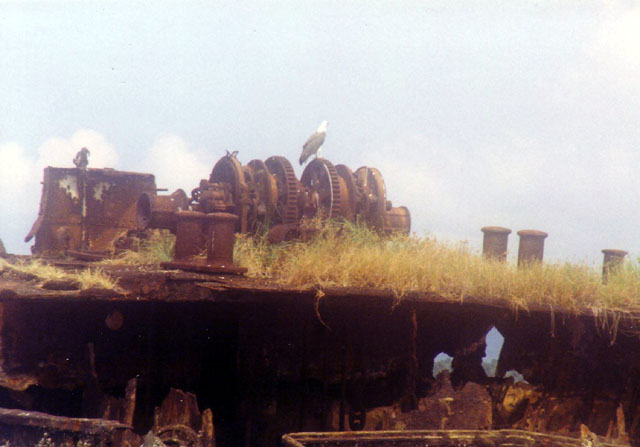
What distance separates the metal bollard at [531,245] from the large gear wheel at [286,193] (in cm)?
320

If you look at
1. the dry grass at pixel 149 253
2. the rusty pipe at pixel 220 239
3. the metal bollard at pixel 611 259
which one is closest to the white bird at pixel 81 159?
the dry grass at pixel 149 253

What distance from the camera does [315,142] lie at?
966cm

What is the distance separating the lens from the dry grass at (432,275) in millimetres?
5570

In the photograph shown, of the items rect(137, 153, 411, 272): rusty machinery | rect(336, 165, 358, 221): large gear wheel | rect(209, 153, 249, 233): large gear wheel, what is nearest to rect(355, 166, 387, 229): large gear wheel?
rect(137, 153, 411, 272): rusty machinery

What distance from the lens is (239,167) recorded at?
782 cm

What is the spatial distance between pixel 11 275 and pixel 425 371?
14.1 ft


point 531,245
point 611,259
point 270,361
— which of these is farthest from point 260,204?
point 611,259

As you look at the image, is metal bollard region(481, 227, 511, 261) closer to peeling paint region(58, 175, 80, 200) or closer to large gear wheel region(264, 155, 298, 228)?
large gear wheel region(264, 155, 298, 228)

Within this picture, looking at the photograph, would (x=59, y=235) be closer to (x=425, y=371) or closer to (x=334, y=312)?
(x=334, y=312)

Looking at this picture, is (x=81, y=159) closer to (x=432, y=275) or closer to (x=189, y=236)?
(x=189, y=236)

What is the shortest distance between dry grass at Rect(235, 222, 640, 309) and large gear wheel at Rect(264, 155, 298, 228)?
0.94m

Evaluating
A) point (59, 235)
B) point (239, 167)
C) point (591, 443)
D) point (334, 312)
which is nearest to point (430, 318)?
point (334, 312)

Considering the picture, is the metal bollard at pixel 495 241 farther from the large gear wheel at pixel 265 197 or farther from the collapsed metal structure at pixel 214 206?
the large gear wheel at pixel 265 197

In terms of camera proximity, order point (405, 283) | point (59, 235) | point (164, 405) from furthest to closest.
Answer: point (59, 235)
point (405, 283)
point (164, 405)
